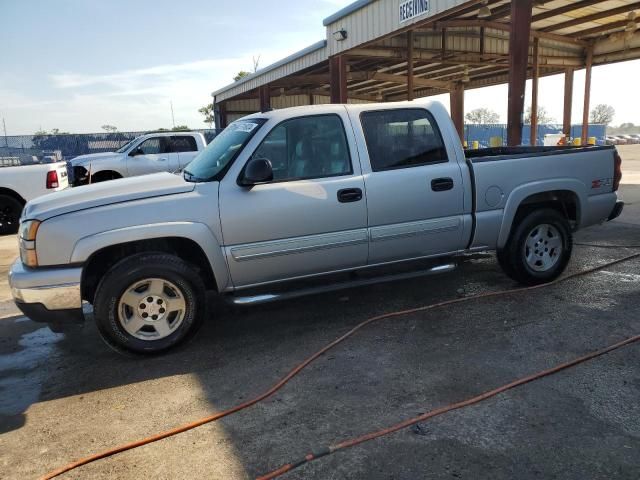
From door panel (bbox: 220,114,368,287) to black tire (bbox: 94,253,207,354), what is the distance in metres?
0.36

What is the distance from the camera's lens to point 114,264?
3.73 m

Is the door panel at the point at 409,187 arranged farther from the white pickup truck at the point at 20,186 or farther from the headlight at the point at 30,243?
the white pickup truck at the point at 20,186

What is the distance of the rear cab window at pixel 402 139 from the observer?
4316 mm

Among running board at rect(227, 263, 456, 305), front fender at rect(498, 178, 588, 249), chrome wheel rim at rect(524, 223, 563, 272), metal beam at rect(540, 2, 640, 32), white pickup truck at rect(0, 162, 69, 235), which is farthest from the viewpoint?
metal beam at rect(540, 2, 640, 32)

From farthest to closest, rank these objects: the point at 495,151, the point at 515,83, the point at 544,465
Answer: the point at 515,83, the point at 495,151, the point at 544,465

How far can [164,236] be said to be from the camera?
12.0 feet

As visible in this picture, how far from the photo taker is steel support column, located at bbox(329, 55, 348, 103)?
14.6m

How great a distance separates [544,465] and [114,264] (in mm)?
3123

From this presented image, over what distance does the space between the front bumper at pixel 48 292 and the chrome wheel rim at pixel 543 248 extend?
413 cm

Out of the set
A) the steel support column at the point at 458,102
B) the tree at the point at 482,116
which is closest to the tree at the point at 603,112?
the tree at the point at 482,116

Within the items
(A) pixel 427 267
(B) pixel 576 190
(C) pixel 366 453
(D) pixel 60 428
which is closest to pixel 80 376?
(D) pixel 60 428

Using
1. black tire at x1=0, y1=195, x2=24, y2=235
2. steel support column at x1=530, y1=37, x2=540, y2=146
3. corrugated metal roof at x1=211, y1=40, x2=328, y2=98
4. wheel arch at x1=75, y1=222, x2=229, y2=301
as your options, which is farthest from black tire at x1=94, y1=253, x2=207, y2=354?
steel support column at x1=530, y1=37, x2=540, y2=146

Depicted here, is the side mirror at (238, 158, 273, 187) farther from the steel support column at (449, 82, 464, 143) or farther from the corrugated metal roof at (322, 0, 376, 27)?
the steel support column at (449, 82, 464, 143)

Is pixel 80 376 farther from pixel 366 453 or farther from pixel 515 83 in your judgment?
pixel 515 83
